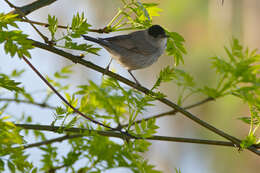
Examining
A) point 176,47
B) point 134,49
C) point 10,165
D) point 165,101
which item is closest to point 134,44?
point 134,49

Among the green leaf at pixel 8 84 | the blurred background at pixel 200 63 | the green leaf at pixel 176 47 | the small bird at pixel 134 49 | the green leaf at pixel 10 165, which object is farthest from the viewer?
the blurred background at pixel 200 63

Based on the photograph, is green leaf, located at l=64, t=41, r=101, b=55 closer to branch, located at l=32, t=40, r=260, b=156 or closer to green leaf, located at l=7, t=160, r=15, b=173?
branch, located at l=32, t=40, r=260, b=156

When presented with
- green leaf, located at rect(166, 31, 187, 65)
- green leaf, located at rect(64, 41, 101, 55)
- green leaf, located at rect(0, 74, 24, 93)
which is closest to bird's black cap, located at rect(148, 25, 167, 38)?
green leaf, located at rect(166, 31, 187, 65)

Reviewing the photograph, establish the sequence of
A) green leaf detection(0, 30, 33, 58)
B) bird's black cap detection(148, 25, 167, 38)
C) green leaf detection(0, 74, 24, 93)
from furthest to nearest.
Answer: bird's black cap detection(148, 25, 167, 38), green leaf detection(0, 74, 24, 93), green leaf detection(0, 30, 33, 58)

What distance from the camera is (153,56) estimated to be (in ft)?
11.2

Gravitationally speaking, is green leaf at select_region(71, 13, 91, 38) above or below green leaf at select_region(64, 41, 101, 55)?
above

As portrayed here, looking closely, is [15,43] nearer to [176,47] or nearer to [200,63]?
[176,47]

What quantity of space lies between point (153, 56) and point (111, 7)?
22.1 ft

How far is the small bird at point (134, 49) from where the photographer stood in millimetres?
3296

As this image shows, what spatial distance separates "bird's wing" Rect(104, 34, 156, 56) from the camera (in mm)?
3313

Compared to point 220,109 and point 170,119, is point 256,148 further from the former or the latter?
point 170,119

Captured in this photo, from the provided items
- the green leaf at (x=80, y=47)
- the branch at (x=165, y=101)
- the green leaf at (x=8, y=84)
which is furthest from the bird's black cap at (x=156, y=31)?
the green leaf at (x=8, y=84)

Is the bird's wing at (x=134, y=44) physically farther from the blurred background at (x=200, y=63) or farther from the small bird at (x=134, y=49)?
the blurred background at (x=200, y=63)

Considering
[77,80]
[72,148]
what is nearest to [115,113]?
[72,148]
